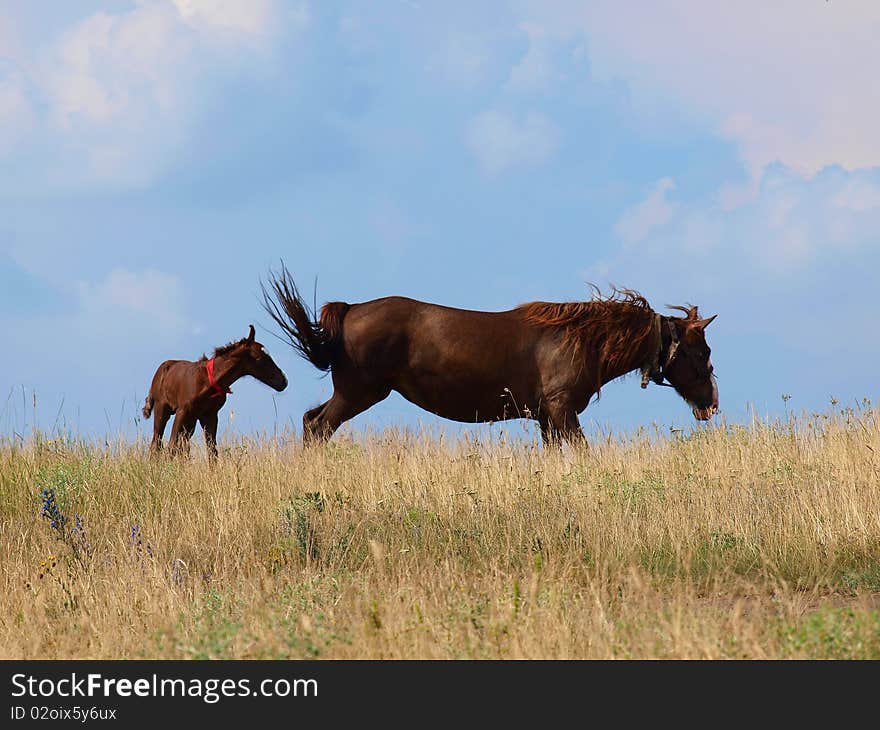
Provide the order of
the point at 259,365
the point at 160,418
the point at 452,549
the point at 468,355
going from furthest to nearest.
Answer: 1. the point at 160,418
2. the point at 259,365
3. the point at 468,355
4. the point at 452,549

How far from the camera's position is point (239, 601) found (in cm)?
617

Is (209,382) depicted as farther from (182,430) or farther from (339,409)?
(339,409)

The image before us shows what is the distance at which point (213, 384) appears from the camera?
12.2 metres

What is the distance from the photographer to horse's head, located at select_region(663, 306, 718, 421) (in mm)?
12656

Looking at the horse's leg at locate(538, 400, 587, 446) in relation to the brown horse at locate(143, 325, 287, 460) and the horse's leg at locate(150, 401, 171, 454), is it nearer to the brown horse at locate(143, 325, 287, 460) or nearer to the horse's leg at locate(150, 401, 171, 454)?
the brown horse at locate(143, 325, 287, 460)

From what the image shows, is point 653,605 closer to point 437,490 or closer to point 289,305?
point 437,490

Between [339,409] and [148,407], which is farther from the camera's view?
[148,407]

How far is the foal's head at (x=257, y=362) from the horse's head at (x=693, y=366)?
185 inches

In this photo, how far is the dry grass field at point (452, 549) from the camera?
5105 millimetres

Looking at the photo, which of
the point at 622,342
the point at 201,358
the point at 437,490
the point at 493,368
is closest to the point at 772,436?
the point at 622,342

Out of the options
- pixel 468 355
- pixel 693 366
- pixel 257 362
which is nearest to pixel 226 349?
pixel 257 362

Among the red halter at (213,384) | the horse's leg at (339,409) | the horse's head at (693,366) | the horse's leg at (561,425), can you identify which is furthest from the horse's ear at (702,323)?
the red halter at (213,384)

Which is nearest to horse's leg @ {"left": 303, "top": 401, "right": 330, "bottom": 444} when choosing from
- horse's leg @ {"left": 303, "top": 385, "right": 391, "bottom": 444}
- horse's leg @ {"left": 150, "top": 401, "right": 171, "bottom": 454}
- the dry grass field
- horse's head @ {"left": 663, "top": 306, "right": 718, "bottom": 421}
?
horse's leg @ {"left": 303, "top": 385, "right": 391, "bottom": 444}

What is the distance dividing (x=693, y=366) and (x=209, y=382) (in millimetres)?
5801
